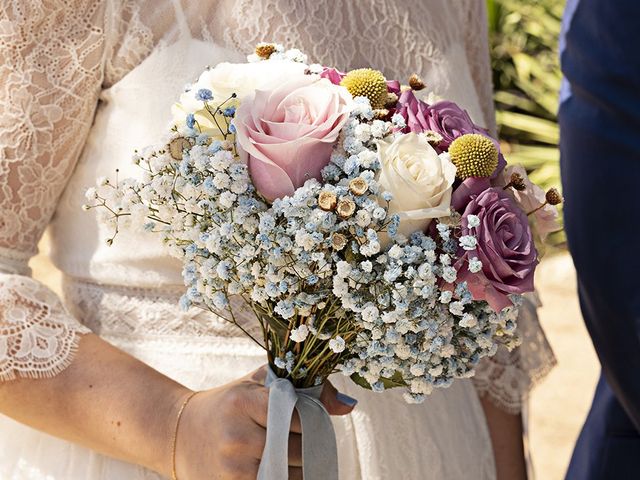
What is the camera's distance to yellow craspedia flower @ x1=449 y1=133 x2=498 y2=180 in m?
1.32

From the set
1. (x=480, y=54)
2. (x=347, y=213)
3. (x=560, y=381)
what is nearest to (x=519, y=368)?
(x=480, y=54)

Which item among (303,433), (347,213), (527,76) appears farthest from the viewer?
(527,76)

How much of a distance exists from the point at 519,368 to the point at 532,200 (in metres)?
0.92

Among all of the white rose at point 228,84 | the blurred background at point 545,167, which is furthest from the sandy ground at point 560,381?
the white rose at point 228,84

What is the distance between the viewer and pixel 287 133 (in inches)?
51.4

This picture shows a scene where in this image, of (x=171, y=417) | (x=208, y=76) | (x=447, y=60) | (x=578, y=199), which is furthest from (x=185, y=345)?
(x=578, y=199)

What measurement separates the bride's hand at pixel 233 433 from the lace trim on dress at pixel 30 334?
27 cm

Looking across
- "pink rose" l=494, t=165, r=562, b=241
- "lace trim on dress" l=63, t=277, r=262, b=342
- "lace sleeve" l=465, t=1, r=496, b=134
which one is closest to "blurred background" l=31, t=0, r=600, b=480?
"lace sleeve" l=465, t=1, r=496, b=134

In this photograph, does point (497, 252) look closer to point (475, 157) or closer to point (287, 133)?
point (475, 157)

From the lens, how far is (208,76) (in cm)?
140

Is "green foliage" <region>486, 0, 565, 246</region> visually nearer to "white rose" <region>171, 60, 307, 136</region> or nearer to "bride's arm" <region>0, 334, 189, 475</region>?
"bride's arm" <region>0, 334, 189, 475</region>

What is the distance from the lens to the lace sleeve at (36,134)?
1.63 m

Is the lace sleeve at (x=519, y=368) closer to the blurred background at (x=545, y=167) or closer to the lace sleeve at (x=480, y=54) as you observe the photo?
the lace sleeve at (x=480, y=54)

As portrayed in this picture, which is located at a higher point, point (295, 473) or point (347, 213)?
point (347, 213)
